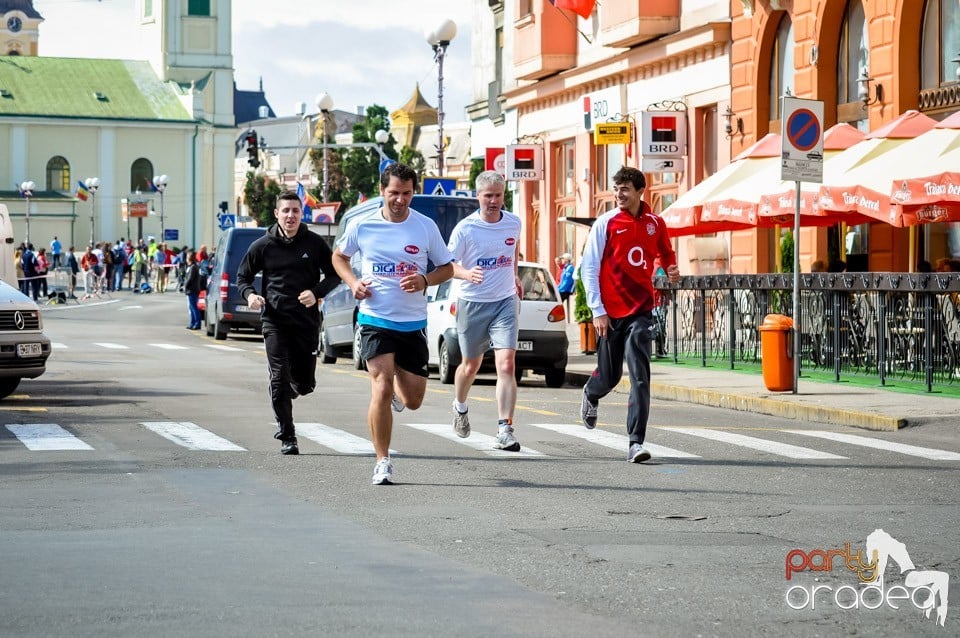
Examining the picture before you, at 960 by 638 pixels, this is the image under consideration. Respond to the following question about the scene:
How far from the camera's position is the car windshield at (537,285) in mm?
22109

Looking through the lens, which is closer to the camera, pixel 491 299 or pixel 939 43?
pixel 491 299

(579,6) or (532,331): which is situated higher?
(579,6)

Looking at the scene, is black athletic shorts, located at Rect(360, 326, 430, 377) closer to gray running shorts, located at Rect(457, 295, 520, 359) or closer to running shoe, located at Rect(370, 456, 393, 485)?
running shoe, located at Rect(370, 456, 393, 485)

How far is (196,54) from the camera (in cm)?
12112

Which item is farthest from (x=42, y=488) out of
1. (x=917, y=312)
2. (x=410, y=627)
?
(x=917, y=312)

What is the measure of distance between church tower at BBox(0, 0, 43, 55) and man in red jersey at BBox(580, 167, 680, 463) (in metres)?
135

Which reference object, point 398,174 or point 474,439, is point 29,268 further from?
point 398,174

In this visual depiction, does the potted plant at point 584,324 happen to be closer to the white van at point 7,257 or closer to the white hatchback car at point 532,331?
the white hatchback car at point 532,331

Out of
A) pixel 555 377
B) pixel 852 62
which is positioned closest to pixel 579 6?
pixel 852 62

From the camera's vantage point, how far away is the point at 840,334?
20.1 metres

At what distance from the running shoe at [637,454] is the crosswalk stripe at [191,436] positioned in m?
2.82

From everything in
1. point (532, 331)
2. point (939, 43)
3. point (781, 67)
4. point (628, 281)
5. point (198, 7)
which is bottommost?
point (532, 331)

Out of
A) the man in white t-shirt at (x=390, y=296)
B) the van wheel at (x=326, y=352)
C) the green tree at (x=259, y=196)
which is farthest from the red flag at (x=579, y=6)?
the green tree at (x=259, y=196)

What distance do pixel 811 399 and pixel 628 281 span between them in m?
6.08
